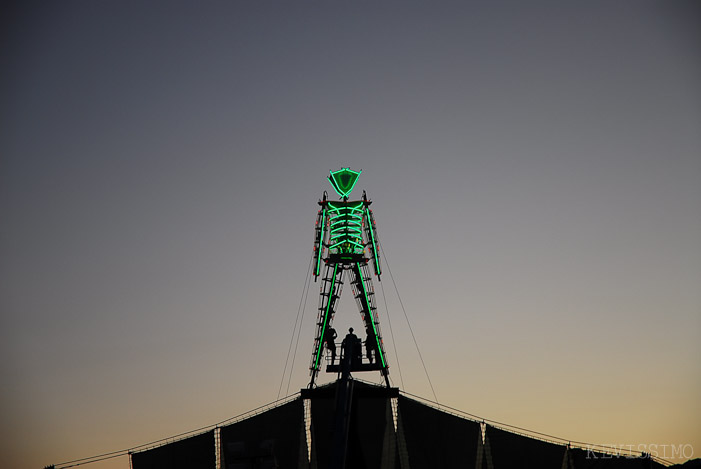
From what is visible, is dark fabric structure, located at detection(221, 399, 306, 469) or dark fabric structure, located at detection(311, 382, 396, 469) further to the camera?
dark fabric structure, located at detection(311, 382, 396, 469)

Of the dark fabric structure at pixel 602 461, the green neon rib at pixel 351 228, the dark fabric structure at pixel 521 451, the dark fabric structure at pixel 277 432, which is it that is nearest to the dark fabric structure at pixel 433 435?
the dark fabric structure at pixel 521 451

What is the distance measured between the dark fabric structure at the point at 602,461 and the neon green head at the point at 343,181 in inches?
985

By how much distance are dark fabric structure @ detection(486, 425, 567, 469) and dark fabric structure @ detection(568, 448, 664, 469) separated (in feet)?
2.80

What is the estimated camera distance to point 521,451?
5409 centimetres

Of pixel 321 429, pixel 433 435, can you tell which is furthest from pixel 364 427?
pixel 433 435

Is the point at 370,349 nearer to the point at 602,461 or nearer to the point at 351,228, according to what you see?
the point at 351,228

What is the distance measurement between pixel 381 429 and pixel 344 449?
2413cm

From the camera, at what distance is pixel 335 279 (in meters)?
54.5

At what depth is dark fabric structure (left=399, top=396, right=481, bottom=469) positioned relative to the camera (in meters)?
55.6

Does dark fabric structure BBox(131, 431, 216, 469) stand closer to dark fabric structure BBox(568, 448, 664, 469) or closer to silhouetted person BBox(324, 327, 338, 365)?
silhouetted person BBox(324, 327, 338, 365)

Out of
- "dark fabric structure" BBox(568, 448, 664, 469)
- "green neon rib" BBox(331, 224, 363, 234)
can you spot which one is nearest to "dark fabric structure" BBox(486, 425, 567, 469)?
"dark fabric structure" BBox(568, 448, 664, 469)

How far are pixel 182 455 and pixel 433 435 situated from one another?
62.9ft

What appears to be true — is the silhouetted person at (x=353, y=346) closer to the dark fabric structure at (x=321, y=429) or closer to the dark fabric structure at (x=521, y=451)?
the dark fabric structure at (x=321, y=429)

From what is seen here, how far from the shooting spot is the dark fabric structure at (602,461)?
162 ft
